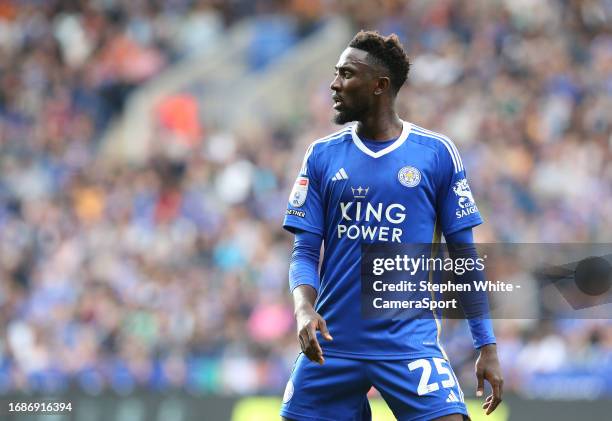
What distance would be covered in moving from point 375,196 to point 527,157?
839cm

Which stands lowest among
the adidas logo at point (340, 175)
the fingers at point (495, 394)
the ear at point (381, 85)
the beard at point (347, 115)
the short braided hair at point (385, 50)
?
the fingers at point (495, 394)

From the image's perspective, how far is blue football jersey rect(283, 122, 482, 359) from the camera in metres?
5.24

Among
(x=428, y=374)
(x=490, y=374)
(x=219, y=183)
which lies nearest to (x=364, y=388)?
(x=428, y=374)

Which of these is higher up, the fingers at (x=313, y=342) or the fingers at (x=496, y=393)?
the fingers at (x=313, y=342)

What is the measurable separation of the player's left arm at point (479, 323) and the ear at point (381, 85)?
714 millimetres

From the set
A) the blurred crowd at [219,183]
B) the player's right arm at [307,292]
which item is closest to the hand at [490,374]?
the player's right arm at [307,292]

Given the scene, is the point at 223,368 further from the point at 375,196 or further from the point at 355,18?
the point at 375,196

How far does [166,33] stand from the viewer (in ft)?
54.0

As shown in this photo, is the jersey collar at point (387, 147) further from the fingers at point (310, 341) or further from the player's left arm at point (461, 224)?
the fingers at point (310, 341)

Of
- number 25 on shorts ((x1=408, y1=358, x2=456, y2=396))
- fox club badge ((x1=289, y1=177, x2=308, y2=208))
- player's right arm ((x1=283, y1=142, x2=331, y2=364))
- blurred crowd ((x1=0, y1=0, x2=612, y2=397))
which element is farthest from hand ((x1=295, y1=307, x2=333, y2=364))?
blurred crowd ((x1=0, y1=0, x2=612, y2=397))

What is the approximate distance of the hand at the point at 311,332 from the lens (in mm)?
4852

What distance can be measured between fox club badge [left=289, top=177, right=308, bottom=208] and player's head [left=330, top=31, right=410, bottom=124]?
1.02 feet

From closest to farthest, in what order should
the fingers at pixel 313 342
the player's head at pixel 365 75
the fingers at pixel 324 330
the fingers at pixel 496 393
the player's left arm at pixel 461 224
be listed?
the fingers at pixel 313 342 → the fingers at pixel 324 330 → the fingers at pixel 496 393 → the player's left arm at pixel 461 224 → the player's head at pixel 365 75

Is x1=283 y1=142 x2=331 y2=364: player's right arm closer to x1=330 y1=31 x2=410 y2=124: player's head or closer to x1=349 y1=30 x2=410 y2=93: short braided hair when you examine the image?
x1=330 y1=31 x2=410 y2=124: player's head
